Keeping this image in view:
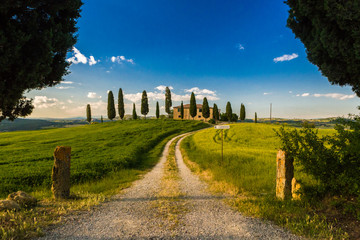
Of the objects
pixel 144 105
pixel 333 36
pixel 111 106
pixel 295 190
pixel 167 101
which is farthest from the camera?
pixel 167 101

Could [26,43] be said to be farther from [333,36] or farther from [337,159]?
[333,36]

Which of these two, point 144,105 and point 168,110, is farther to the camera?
point 168,110

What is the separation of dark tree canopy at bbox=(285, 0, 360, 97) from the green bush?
3.92m

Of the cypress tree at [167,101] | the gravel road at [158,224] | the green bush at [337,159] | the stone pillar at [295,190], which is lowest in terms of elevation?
the gravel road at [158,224]

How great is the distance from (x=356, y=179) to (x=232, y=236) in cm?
375

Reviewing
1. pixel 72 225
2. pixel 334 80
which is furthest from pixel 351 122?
pixel 72 225

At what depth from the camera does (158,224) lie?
15.7 feet

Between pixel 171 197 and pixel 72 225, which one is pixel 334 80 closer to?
pixel 171 197

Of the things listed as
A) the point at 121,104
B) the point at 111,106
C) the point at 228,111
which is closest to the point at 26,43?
the point at 111,106

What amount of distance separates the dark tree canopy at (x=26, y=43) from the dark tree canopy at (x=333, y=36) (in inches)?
436

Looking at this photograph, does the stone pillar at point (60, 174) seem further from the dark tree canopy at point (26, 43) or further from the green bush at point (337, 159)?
the green bush at point (337, 159)

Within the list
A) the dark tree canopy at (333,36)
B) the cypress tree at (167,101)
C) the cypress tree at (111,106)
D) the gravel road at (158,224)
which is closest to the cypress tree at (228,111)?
the cypress tree at (167,101)

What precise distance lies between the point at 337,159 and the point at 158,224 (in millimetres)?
5785

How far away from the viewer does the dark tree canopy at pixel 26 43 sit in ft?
17.9
